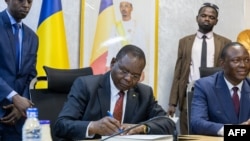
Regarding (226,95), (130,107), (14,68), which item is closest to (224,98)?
(226,95)

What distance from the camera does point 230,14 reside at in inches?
243

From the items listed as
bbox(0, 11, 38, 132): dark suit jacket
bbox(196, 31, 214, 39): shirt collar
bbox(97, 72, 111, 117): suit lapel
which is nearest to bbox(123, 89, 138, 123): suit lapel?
bbox(97, 72, 111, 117): suit lapel

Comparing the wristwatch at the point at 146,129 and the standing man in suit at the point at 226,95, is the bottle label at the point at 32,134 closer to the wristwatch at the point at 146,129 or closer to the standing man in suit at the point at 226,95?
the wristwatch at the point at 146,129

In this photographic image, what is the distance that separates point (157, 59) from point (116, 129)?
3.45m

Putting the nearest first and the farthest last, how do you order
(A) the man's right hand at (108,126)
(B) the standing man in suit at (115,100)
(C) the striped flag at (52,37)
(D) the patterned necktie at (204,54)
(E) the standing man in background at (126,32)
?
(A) the man's right hand at (108,126) < (B) the standing man in suit at (115,100) < (C) the striped flag at (52,37) < (D) the patterned necktie at (204,54) < (E) the standing man in background at (126,32)

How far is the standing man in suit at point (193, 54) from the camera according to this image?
213 inches

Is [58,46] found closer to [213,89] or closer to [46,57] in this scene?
[46,57]

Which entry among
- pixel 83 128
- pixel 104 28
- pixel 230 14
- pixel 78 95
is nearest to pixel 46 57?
pixel 104 28

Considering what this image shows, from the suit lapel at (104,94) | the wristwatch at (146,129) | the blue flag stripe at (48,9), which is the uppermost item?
the blue flag stripe at (48,9)

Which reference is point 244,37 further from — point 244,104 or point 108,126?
point 108,126

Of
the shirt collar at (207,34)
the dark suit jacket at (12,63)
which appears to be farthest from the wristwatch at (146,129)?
the shirt collar at (207,34)

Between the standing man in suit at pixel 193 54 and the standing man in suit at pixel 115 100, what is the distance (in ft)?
8.24

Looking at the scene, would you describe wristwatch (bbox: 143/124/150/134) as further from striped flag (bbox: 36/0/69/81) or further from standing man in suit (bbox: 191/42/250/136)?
striped flag (bbox: 36/0/69/81)

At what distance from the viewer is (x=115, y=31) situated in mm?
5535
